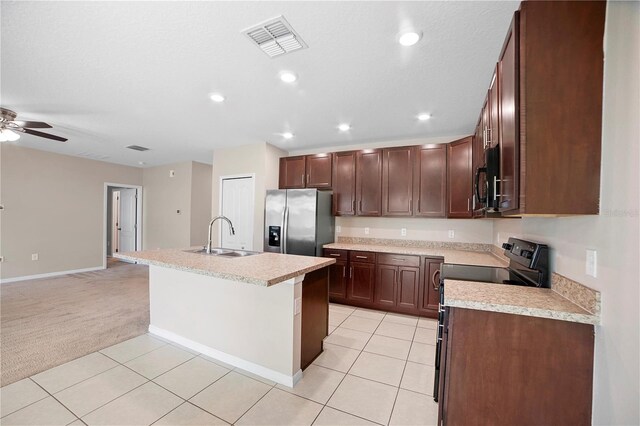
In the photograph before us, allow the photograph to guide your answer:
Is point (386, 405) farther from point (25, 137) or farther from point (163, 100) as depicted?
point (25, 137)

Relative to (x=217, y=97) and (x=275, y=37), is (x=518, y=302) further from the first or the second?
(x=217, y=97)

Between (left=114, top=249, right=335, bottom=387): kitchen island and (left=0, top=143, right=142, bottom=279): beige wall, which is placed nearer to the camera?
(left=114, top=249, right=335, bottom=387): kitchen island

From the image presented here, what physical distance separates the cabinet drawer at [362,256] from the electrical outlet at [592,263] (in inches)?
98.1

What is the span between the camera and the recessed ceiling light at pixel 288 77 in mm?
2234

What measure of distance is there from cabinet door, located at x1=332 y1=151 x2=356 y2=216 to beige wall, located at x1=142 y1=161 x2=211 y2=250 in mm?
3753

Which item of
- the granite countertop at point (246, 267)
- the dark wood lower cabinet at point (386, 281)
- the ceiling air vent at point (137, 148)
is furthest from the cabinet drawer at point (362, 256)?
the ceiling air vent at point (137, 148)

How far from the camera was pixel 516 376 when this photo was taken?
50.0 inches

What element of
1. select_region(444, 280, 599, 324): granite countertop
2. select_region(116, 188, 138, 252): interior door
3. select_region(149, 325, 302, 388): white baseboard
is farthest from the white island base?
select_region(116, 188, 138, 252): interior door

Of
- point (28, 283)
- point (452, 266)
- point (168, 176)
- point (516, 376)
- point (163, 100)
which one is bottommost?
point (28, 283)

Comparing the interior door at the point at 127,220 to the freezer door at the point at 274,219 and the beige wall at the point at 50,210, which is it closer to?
the beige wall at the point at 50,210

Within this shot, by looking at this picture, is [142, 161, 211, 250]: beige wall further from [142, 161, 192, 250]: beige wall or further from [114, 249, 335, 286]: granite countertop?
[114, 249, 335, 286]: granite countertop

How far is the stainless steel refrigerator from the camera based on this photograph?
153 inches

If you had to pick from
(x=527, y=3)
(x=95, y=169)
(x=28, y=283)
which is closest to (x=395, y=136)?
(x=527, y=3)

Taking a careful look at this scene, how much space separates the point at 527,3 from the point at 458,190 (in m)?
2.49
